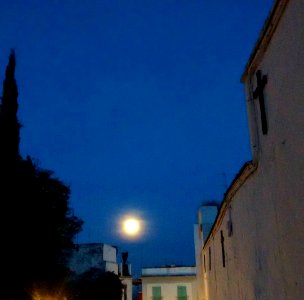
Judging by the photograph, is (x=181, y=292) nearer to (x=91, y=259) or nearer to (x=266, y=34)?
(x=91, y=259)

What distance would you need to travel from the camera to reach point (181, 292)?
4656cm

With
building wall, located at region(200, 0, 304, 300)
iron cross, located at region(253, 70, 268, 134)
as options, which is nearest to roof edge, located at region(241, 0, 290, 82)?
building wall, located at region(200, 0, 304, 300)

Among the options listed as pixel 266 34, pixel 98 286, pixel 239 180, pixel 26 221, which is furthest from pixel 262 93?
pixel 98 286

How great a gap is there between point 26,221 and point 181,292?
32234mm

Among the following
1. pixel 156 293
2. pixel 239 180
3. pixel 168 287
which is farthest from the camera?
pixel 168 287

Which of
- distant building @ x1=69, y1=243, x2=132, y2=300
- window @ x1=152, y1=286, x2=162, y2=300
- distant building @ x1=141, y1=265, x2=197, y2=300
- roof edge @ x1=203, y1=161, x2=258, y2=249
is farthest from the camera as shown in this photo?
distant building @ x1=141, y1=265, x2=197, y2=300

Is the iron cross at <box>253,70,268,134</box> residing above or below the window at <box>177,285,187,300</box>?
above

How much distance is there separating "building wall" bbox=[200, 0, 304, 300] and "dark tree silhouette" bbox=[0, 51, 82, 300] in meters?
12.3

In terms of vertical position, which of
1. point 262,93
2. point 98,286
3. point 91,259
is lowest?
point 98,286

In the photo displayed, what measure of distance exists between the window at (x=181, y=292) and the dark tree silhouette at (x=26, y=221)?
27.2 metres

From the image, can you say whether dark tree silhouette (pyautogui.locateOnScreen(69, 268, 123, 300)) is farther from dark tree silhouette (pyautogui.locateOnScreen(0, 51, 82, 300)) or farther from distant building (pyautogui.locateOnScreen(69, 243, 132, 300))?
dark tree silhouette (pyautogui.locateOnScreen(0, 51, 82, 300))

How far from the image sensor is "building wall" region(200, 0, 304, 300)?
17.1ft

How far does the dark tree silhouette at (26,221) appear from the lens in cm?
1780

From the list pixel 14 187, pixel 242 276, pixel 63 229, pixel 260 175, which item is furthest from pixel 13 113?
pixel 260 175
